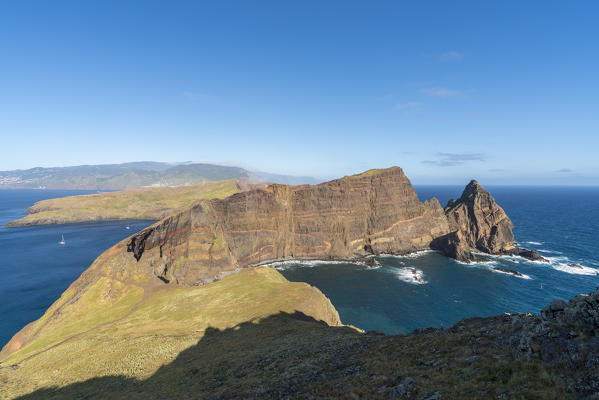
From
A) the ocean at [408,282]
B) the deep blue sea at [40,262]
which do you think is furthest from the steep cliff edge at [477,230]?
the deep blue sea at [40,262]

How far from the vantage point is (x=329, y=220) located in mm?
111062

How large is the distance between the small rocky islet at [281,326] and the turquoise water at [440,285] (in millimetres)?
10612

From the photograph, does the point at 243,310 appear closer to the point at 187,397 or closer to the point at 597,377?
the point at 187,397

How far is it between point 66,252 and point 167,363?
132 meters

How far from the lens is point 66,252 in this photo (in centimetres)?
11925

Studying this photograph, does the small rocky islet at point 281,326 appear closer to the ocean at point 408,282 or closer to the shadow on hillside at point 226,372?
the shadow on hillside at point 226,372

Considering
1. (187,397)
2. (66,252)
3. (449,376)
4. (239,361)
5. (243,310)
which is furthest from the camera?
(66,252)

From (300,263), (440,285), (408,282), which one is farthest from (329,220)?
(440,285)

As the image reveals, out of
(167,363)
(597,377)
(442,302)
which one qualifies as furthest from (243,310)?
(442,302)

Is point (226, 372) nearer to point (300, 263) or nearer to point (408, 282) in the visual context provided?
point (408, 282)

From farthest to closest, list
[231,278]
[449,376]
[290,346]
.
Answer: [231,278] → [290,346] → [449,376]

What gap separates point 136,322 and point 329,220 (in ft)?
261

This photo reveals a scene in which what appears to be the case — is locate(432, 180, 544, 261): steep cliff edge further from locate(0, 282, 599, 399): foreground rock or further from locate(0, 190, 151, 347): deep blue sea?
locate(0, 190, 151, 347): deep blue sea

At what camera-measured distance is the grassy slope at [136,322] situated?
31422mm
